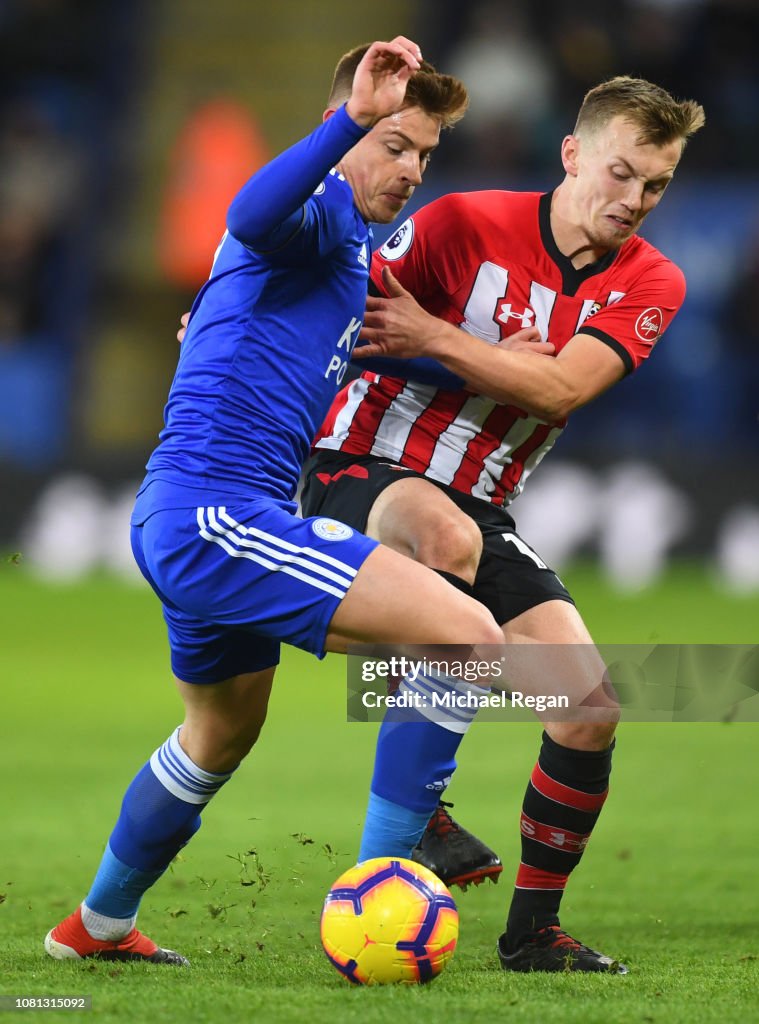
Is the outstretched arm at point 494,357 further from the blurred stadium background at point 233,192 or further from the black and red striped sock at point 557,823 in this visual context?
the blurred stadium background at point 233,192

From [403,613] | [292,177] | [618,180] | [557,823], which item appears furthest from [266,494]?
[618,180]

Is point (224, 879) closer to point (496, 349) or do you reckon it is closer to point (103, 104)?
point (496, 349)

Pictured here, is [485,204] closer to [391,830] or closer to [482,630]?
[482,630]

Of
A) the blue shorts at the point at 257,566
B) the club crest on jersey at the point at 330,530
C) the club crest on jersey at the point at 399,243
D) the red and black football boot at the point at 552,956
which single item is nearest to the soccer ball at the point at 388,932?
the red and black football boot at the point at 552,956

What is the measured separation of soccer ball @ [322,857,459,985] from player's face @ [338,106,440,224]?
5.23 feet

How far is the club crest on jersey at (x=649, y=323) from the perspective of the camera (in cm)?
437

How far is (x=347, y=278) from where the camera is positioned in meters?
3.80

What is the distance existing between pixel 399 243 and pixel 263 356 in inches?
38.6

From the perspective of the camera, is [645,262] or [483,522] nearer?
[483,522]

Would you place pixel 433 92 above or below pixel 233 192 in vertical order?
above

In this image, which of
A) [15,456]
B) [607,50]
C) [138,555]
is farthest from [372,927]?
[607,50]

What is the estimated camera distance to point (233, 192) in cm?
1380

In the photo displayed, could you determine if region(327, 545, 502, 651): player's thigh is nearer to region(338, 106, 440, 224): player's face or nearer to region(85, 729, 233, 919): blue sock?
region(85, 729, 233, 919): blue sock

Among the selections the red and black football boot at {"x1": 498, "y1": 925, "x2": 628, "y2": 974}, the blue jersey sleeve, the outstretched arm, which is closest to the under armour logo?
the outstretched arm
